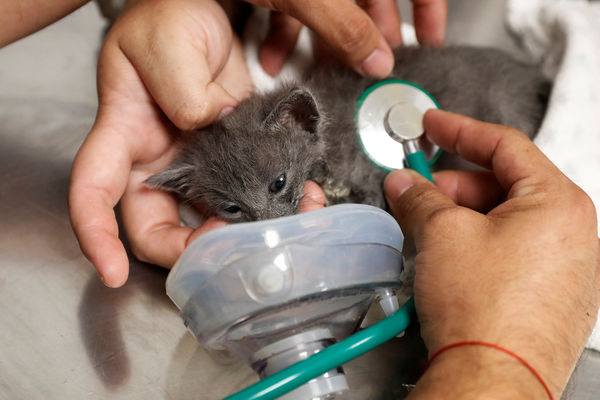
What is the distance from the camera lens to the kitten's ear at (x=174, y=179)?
1433 mm

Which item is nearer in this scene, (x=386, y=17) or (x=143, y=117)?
(x=143, y=117)

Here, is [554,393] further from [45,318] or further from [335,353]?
[45,318]

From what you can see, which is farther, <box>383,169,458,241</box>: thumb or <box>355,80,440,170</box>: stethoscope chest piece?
<box>355,80,440,170</box>: stethoscope chest piece

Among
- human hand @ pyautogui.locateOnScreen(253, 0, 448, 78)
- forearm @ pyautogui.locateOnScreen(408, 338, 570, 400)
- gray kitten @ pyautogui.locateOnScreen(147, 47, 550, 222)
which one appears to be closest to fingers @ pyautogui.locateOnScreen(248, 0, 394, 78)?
human hand @ pyautogui.locateOnScreen(253, 0, 448, 78)

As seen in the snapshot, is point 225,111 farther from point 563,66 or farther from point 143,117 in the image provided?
point 563,66

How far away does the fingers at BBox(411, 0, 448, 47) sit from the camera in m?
1.94

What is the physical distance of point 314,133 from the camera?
5.02 feet

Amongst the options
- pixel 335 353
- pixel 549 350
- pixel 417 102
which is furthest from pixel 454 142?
pixel 335 353

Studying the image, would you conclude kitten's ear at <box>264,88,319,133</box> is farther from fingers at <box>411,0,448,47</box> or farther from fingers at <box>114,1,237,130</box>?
fingers at <box>411,0,448,47</box>

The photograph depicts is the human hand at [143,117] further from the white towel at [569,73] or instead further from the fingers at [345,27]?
the white towel at [569,73]

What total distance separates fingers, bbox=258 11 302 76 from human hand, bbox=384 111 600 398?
97 centimetres

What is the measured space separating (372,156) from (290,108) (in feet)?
0.87

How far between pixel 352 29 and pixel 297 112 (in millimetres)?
265

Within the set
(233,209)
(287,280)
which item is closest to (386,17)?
(233,209)
